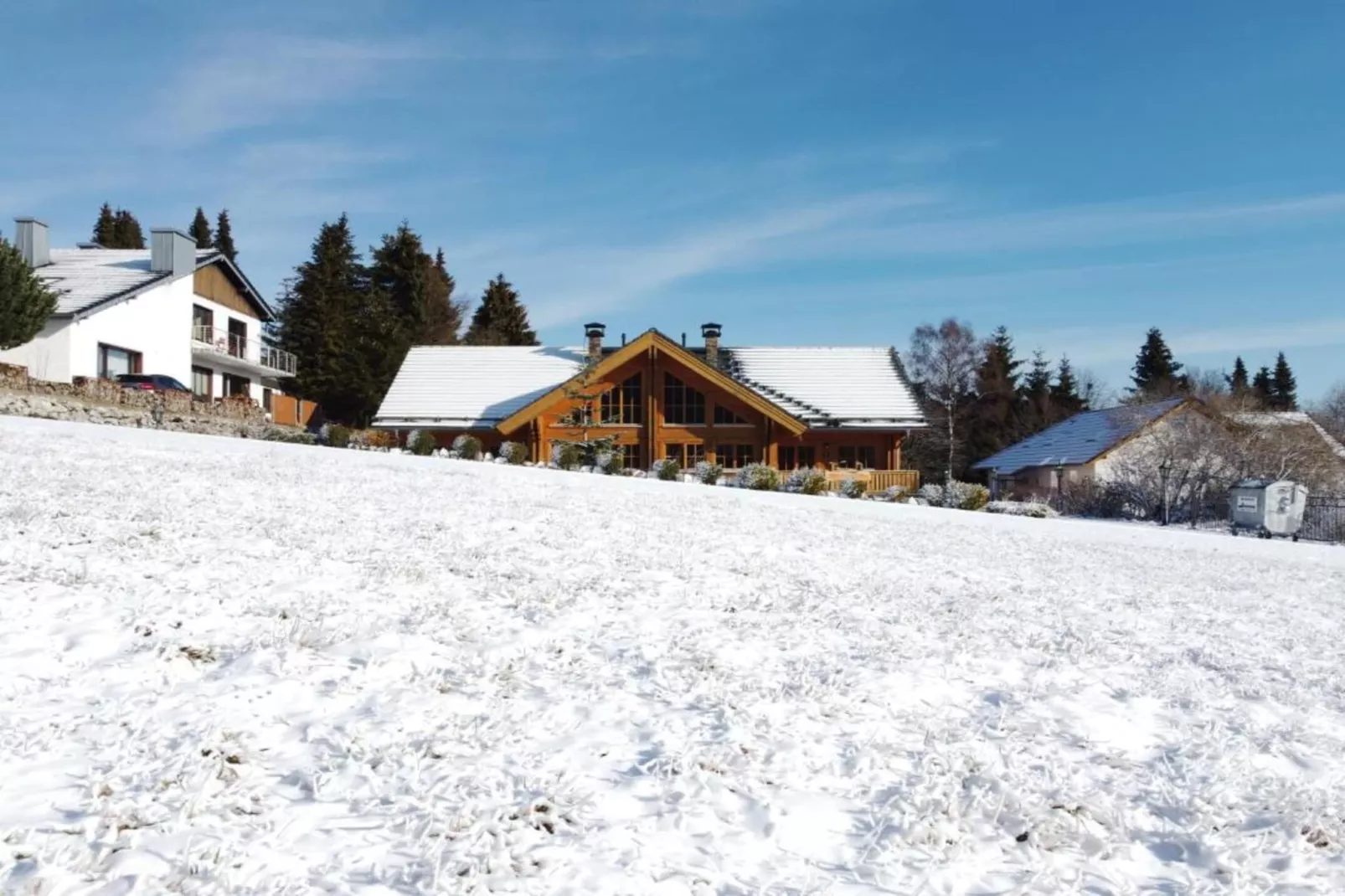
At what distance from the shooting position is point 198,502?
30.1 ft

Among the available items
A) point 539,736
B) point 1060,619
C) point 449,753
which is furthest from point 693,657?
point 1060,619

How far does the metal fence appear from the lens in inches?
1009

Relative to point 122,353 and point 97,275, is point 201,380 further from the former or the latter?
point 122,353

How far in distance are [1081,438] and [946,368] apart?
1302cm

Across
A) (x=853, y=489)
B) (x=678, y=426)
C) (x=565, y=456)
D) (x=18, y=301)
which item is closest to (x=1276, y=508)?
(x=853, y=489)

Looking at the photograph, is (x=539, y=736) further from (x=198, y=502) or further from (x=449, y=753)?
(x=198, y=502)

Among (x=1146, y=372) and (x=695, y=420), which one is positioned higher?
(x=1146, y=372)

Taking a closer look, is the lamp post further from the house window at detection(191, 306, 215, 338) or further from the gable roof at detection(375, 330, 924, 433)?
the house window at detection(191, 306, 215, 338)

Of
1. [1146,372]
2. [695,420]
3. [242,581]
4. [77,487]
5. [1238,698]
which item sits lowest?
[1238,698]

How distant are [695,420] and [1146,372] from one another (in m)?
48.8

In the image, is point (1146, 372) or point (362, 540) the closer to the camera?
point (362, 540)

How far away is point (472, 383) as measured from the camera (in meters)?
34.8

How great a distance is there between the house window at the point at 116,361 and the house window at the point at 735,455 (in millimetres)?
20791

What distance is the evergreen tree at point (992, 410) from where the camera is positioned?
51938 millimetres
